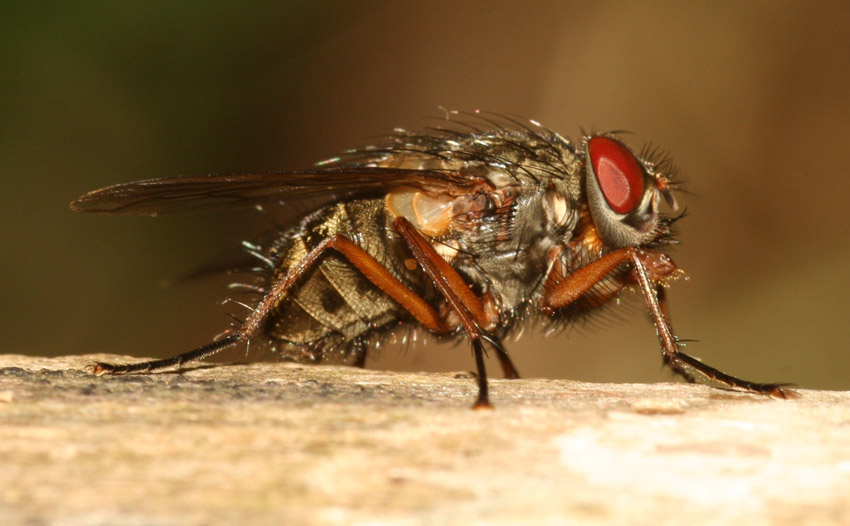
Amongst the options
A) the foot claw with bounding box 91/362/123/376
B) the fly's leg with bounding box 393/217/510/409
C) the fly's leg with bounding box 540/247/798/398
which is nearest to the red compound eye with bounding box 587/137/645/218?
the fly's leg with bounding box 540/247/798/398

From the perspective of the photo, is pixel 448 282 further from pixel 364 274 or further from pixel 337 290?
pixel 337 290

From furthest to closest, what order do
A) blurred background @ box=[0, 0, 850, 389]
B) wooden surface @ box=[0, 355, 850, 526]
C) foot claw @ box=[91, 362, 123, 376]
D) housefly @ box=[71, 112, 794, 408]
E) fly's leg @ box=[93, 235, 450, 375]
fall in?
blurred background @ box=[0, 0, 850, 389] → housefly @ box=[71, 112, 794, 408] → fly's leg @ box=[93, 235, 450, 375] → foot claw @ box=[91, 362, 123, 376] → wooden surface @ box=[0, 355, 850, 526]

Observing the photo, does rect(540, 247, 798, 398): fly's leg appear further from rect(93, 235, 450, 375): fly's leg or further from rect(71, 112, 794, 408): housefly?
rect(93, 235, 450, 375): fly's leg

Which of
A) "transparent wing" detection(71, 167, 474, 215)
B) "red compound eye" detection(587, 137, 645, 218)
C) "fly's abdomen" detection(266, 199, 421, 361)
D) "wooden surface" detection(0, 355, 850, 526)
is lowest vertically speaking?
"wooden surface" detection(0, 355, 850, 526)

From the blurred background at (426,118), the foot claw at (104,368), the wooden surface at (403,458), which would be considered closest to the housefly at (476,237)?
the foot claw at (104,368)

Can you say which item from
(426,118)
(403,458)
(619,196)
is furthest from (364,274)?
(426,118)

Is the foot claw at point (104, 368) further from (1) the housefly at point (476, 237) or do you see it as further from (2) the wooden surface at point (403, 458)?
(1) the housefly at point (476, 237)

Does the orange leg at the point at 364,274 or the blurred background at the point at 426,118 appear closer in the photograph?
the orange leg at the point at 364,274
